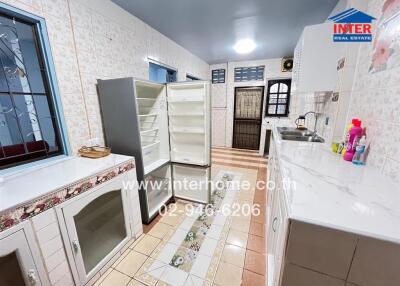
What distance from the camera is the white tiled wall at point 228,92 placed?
4230mm

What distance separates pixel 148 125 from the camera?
2.29 meters

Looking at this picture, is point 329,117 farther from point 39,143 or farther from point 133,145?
point 39,143

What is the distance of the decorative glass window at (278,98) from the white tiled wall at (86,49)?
347 cm

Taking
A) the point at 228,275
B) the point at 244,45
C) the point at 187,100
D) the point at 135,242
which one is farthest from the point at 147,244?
the point at 244,45

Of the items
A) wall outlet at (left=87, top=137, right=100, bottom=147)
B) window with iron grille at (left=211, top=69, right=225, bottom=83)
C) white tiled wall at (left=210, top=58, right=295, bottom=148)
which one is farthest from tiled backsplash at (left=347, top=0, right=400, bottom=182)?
window with iron grille at (left=211, top=69, right=225, bottom=83)

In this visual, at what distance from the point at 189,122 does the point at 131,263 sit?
5.50 feet

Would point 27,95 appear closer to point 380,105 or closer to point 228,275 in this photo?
point 228,275

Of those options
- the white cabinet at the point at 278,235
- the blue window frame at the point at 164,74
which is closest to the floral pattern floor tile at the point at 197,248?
the white cabinet at the point at 278,235

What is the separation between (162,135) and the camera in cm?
226

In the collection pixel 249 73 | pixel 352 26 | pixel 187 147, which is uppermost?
pixel 249 73

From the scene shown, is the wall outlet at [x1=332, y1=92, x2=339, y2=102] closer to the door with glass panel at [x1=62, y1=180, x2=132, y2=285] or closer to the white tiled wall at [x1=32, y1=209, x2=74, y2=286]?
the door with glass panel at [x1=62, y1=180, x2=132, y2=285]

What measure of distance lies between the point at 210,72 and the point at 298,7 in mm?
3130

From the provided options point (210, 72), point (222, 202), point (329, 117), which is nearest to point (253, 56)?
point (210, 72)

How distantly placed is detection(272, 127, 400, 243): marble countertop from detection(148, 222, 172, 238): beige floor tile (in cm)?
143
